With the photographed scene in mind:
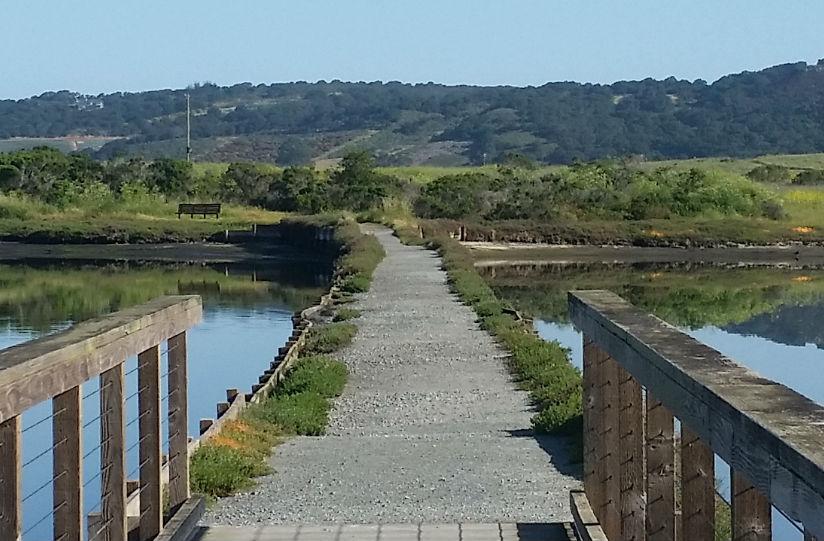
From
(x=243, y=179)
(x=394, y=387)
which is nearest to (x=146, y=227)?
(x=243, y=179)

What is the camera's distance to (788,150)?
14512 cm

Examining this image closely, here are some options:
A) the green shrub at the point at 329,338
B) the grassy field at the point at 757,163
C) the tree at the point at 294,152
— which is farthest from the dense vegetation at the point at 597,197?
the tree at the point at 294,152

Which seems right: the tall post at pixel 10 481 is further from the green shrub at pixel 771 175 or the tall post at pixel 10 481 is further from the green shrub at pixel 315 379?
the green shrub at pixel 771 175

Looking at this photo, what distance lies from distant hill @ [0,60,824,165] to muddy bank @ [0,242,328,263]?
311ft

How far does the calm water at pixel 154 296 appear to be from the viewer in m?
10.8

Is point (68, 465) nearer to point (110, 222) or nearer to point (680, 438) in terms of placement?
point (680, 438)

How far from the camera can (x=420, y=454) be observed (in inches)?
377

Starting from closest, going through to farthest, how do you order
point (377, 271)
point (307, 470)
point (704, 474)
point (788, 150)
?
point (704, 474) → point (307, 470) → point (377, 271) → point (788, 150)

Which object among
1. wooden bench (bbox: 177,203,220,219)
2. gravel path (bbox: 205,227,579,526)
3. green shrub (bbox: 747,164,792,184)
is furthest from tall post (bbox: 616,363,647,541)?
green shrub (bbox: 747,164,792,184)

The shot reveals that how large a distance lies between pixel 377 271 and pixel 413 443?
19.3 metres

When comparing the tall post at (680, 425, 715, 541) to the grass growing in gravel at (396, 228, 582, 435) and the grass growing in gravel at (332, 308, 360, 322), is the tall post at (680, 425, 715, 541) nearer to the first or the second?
the grass growing in gravel at (396, 228, 582, 435)

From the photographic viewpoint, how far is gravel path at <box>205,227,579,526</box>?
296 inches

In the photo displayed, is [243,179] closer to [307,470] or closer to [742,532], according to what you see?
[307,470]

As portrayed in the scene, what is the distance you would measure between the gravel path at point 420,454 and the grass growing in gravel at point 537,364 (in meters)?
0.19
